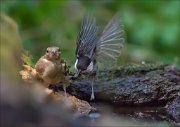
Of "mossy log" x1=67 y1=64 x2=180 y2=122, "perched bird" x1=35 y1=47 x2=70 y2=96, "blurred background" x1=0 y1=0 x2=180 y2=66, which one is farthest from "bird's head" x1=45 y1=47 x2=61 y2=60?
"blurred background" x1=0 y1=0 x2=180 y2=66

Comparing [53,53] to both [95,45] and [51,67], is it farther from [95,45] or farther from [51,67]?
[95,45]

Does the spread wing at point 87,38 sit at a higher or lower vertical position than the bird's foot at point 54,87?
higher

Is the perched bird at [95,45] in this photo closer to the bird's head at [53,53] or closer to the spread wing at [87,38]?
the spread wing at [87,38]

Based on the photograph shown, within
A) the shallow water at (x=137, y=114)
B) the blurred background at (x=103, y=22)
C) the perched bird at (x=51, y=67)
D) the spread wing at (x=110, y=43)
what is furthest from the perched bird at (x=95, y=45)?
the blurred background at (x=103, y=22)

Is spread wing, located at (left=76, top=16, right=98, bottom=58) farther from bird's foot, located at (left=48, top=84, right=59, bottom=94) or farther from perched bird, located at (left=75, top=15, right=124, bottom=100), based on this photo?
bird's foot, located at (left=48, top=84, right=59, bottom=94)

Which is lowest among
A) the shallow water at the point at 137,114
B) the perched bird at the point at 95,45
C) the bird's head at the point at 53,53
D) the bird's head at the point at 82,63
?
the shallow water at the point at 137,114

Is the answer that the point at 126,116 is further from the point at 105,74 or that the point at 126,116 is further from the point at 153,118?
the point at 105,74
